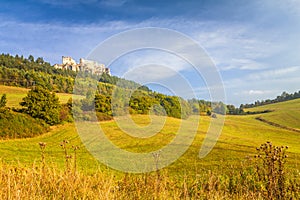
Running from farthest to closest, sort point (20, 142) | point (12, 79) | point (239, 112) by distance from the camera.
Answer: point (239, 112) < point (12, 79) < point (20, 142)

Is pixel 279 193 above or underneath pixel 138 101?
underneath

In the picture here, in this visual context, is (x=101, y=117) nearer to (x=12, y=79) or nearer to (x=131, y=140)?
(x=131, y=140)

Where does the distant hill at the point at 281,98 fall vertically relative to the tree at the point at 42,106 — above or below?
above

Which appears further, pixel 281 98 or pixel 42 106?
pixel 281 98

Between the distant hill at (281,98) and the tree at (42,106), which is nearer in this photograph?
the tree at (42,106)

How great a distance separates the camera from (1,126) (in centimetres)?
3225

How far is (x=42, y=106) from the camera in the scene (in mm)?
38625

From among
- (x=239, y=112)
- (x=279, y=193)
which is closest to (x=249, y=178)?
(x=279, y=193)

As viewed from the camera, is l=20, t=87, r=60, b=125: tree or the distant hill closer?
l=20, t=87, r=60, b=125: tree

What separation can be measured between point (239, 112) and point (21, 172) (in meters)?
104

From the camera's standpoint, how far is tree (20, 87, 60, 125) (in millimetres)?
38094

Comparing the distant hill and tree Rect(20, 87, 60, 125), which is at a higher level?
the distant hill

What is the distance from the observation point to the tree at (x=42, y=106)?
3809 cm

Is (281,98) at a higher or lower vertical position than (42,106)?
higher
